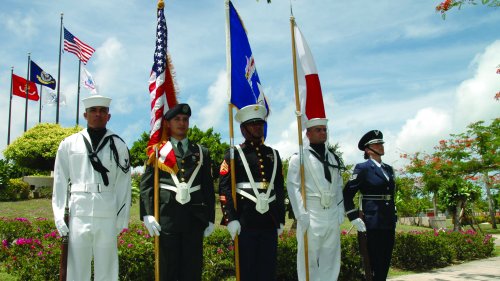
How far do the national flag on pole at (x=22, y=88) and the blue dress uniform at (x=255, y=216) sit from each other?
31.3m

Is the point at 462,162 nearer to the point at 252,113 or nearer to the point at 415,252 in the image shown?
the point at 415,252

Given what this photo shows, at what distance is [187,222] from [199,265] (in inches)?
15.9

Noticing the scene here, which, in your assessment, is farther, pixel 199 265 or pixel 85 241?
pixel 199 265

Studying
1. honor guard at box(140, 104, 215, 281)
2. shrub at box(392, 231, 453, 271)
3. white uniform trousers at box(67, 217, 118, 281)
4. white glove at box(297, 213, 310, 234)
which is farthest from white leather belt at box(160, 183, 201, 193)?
shrub at box(392, 231, 453, 271)

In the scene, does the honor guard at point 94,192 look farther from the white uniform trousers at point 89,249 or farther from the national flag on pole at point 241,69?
the national flag on pole at point 241,69

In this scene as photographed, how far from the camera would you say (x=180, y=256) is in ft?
13.6

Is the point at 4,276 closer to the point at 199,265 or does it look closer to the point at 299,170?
the point at 199,265

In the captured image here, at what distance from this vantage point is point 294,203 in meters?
4.90

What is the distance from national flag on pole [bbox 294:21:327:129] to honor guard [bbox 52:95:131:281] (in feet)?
7.65

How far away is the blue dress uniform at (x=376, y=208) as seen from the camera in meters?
5.36

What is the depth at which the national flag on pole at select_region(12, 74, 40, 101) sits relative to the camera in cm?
3150

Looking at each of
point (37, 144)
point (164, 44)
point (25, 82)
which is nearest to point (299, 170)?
point (164, 44)

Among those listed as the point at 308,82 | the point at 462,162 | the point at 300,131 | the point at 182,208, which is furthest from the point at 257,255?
the point at 462,162

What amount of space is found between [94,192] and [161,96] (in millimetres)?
1381
